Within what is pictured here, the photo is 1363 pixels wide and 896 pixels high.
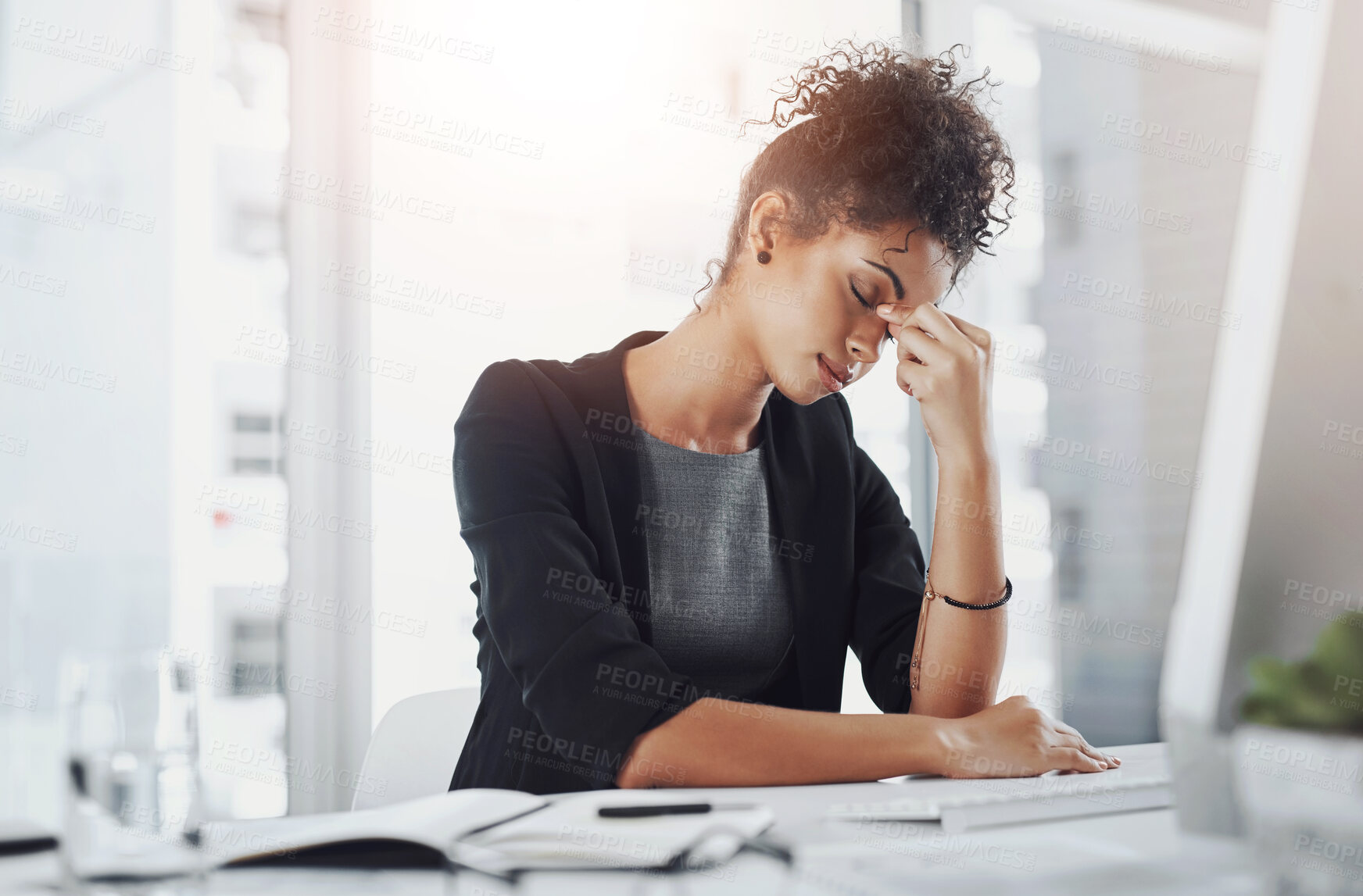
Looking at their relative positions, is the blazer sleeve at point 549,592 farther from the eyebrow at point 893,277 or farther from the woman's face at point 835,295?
the eyebrow at point 893,277

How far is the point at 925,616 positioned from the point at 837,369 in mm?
310

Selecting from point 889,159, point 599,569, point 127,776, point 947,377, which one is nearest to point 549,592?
point 599,569

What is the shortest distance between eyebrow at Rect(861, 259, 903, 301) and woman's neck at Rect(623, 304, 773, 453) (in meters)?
0.20

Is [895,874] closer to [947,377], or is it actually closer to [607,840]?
[607,840]

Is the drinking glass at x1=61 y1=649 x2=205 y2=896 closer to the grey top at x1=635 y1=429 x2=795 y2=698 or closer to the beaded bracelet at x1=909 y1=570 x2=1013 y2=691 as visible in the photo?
the grey top at x1=635 y1=429 x2=795 y2=698

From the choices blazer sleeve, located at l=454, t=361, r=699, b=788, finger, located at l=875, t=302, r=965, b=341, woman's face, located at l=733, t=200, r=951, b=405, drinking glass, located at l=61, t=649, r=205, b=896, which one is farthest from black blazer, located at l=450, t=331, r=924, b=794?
drinking glass, located at l=61, t=649, r=205, b=896

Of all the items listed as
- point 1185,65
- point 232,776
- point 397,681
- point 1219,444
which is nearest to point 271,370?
point 397,681

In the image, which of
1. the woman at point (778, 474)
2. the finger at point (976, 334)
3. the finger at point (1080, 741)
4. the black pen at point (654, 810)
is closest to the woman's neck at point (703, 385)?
the woman at point (778, 474)

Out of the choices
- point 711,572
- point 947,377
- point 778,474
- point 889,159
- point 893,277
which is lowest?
point 711,572

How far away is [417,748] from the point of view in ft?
3.83

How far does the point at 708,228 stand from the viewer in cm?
220

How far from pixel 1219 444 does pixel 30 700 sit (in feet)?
5.91

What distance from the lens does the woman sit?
97 cm

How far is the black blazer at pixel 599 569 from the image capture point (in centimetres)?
84
